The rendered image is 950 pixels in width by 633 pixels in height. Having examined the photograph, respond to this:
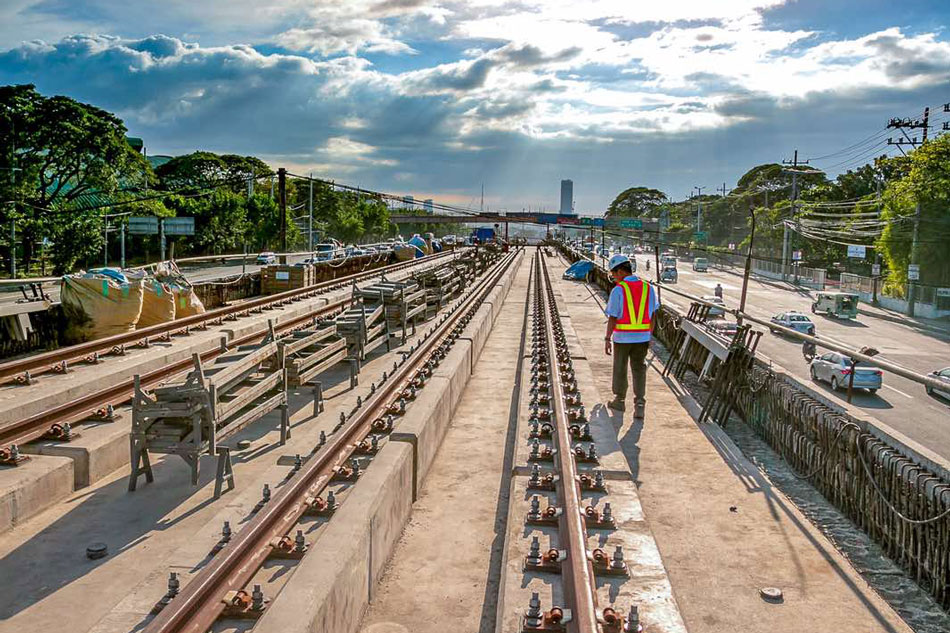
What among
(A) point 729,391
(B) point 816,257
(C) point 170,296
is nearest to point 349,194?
(B) point 816,257

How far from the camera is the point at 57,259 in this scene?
40.8 m

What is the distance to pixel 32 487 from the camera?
6.42 meters

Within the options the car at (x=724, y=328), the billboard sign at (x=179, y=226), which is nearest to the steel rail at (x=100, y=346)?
the car at (x=724, y=328)

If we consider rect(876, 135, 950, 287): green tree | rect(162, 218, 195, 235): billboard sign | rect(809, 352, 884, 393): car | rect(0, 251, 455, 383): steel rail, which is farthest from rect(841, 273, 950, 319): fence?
rect(162, 218, 195, 235): billboard sign

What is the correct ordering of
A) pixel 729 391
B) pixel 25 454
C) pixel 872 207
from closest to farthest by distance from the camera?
pixel 25 454
pixel 729 391
pixel 872 207

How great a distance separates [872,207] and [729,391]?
202 ft

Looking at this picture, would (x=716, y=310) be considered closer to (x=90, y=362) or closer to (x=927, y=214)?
(x=927, y=214)

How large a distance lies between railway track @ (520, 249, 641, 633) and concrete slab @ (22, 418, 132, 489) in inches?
172

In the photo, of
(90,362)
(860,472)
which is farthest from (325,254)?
(860,472)

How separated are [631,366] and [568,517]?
4.78 m

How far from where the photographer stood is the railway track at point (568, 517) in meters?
3.76

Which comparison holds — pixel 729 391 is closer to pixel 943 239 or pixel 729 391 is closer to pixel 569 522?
pixel 569 522

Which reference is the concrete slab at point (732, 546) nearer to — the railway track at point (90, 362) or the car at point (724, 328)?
the car at point (724, 328)

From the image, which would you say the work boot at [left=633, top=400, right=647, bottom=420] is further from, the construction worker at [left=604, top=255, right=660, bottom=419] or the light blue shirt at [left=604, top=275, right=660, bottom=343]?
the light blue shirt at [left=604, top=275, right=660, bottom=343]
